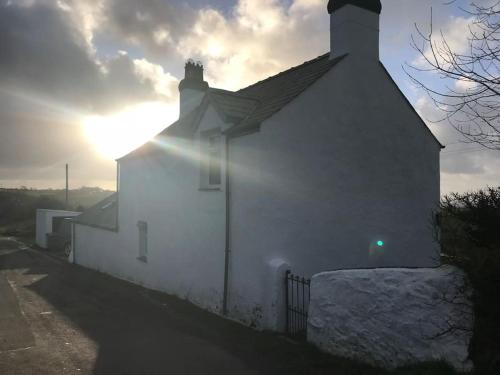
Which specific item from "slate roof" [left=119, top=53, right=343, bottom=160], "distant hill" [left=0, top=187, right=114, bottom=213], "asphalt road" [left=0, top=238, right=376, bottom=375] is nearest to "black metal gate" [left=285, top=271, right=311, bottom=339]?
"asphalt road" [left=0, top=238, right=376, bottom=375]

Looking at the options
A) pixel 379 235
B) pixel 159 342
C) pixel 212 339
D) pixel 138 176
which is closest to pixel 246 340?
pixel 212 339

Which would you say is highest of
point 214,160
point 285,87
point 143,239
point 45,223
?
point 285,87

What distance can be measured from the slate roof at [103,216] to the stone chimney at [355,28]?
545 inches

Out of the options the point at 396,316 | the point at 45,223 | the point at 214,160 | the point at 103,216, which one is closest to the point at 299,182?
→ the point at 214,160

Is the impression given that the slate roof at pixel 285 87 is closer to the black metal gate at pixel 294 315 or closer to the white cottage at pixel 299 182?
the white cottage at pixel 299 182

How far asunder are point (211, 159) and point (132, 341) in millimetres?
5914

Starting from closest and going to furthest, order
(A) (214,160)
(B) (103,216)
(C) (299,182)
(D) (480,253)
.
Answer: (D) (480,253)
(C) (299,182)
(A) (214,160)
(B) (103,216)

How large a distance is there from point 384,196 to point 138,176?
10.8m

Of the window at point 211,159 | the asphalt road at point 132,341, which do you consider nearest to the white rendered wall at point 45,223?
the asphalt road at point 132,341

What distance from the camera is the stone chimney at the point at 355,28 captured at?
12.1m

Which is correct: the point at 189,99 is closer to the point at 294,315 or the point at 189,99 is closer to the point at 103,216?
the point at 103,216

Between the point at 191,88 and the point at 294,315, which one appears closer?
the point at 294,315

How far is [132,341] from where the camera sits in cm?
957

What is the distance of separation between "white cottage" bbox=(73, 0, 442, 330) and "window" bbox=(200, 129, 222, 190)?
0.03 meters
